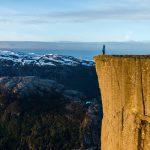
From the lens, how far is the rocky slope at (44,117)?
5389 inches

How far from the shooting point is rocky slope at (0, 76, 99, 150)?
13688cm

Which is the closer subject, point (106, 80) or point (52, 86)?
point (106, 80)

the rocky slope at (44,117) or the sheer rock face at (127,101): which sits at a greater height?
the sheer rock face at (127,101)

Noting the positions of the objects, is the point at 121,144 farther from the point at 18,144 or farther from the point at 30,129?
the point at 30,129

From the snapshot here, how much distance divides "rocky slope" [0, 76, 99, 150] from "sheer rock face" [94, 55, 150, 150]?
349 feet

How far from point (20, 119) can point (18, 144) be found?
69.0 ft

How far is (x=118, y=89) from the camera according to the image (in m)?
21.0

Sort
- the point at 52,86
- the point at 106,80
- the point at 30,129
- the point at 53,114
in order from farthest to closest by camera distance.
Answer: the point at 52,86
the point at 53,114
the point at 30,129
the point at 106,80

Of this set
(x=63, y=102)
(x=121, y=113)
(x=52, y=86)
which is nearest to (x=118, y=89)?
(x=121, y=113)

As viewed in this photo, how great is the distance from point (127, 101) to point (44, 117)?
135569 mm

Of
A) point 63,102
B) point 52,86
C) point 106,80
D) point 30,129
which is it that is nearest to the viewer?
point 106,80

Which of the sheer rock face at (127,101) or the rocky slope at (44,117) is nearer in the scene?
the sheer rock face at (127,101)

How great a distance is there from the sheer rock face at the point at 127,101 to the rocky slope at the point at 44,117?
106330 mm

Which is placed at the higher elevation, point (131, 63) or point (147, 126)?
point (131, 63)
